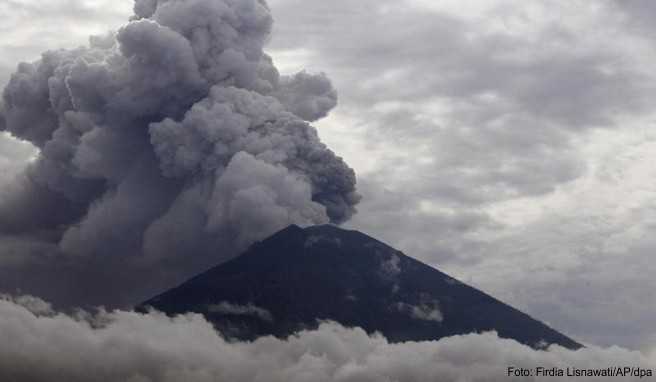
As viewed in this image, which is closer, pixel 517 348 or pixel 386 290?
pixel 517 348

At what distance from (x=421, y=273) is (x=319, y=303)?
841 inches

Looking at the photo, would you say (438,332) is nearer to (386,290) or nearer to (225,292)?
(386,290)

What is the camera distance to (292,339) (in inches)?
6629

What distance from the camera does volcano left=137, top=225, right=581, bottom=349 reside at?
17188 cm

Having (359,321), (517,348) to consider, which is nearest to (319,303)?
(359,321)

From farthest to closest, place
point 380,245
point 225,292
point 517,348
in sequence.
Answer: point 380,245 < point 225,292 < point 517,348

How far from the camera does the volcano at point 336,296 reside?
172 m

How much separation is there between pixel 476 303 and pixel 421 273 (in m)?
10.5

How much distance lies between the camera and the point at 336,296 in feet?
573

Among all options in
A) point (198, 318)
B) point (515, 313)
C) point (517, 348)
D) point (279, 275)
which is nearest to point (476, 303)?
point (515, 313)

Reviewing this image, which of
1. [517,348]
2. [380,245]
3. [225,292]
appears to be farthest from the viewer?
[380,245]

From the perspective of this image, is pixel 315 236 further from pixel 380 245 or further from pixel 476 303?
pixel 476 303

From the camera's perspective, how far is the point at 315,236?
596ft

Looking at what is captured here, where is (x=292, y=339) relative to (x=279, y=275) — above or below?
below
